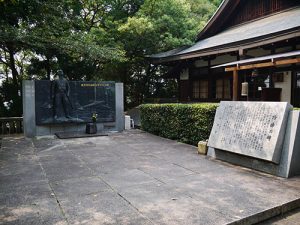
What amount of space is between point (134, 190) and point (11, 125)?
8.97 meters

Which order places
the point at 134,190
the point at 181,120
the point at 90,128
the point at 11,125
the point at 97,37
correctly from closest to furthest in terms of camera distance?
the point at 134,190, the point at 181,120, the point at 90,128, the point at 11,125, the point at 97,37

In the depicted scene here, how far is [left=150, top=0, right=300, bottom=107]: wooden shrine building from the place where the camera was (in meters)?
8.90

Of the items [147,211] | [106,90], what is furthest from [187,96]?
[147,211]

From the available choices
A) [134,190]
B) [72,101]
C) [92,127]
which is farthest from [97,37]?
[134,190]

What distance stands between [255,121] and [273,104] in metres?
0.53

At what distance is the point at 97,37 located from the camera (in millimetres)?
15023

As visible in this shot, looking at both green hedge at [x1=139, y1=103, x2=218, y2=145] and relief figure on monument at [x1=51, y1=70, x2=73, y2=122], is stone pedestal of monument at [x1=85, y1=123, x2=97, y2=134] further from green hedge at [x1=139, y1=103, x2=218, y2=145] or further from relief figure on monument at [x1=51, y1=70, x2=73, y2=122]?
green hedge at [x1=139, y1=103, x2=218, y2=145]

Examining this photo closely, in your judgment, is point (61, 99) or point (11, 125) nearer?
point (61, 99)

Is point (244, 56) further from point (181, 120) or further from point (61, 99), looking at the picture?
point (61, 99)

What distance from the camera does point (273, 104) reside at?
5.52 meters

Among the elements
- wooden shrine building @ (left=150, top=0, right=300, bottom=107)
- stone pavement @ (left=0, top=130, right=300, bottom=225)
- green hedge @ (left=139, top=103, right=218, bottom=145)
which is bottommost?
stone pavement @ (left=0, top=130, right=300, bottom=225)

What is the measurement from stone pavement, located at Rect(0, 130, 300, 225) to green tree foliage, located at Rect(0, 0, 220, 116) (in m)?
6.00

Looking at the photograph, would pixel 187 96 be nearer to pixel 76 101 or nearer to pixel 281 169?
pixel 76 101

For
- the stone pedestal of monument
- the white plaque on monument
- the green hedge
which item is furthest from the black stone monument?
the white plaque on monument
